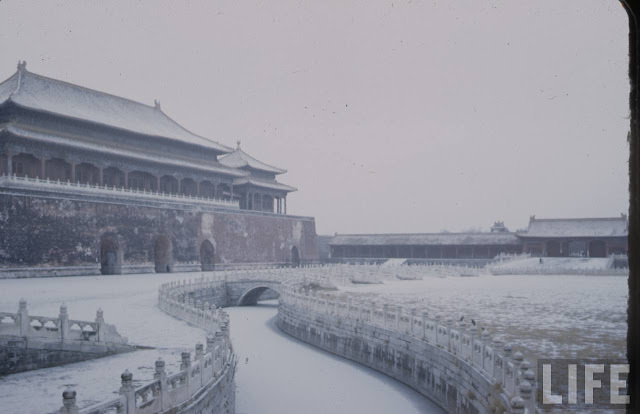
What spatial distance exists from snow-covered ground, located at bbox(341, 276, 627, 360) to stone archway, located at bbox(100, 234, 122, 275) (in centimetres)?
1309

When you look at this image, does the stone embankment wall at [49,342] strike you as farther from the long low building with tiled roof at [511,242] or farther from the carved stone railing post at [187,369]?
the long low building with tiled roof at [511,242]

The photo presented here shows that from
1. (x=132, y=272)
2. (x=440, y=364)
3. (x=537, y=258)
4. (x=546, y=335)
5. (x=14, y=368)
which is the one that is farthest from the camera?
(x=537, y=258)

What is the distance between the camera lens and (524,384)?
22.9 ft

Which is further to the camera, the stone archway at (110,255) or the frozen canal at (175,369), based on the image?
the stone archway at (110,255)

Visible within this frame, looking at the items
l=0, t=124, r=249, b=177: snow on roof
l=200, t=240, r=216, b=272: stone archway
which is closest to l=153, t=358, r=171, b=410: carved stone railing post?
l=0, t=124, r=249, b=177: snow on roof

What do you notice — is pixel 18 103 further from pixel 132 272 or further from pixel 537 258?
pixel 537 258

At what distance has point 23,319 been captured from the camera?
12.0 meters

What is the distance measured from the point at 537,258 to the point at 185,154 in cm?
2819

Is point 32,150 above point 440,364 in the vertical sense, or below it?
above

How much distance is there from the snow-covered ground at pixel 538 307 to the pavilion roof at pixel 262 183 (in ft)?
55.5

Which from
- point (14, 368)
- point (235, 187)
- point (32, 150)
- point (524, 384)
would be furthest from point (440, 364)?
point (235, 187)

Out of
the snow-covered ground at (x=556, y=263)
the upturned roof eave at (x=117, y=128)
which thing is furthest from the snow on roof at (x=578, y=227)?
the upturned roof eave at (x=117, y=128)

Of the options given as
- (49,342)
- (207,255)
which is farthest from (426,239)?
(49,342)

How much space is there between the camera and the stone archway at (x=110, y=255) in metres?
30.5
